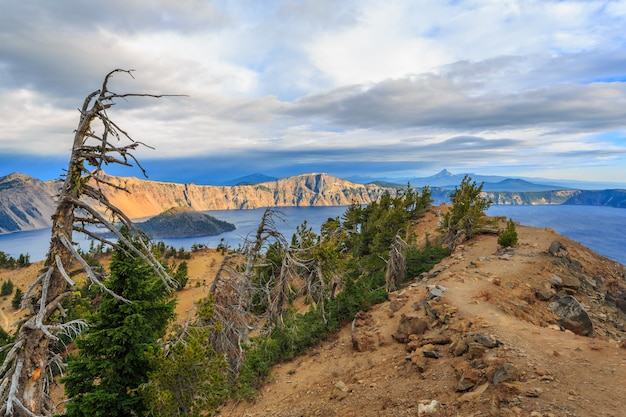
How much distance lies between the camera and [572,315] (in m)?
14.0

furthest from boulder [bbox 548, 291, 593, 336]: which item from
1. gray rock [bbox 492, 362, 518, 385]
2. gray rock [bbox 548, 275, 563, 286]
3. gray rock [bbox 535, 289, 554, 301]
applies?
gray rock [bbox 492, 362, 518, 385]

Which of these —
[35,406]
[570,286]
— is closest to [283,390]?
[35,406]

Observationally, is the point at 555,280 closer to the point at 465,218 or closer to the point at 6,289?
the point at 465,218

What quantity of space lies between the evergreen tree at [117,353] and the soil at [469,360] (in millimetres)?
1568

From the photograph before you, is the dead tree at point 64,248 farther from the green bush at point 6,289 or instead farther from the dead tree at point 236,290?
the green bush at point 6,289

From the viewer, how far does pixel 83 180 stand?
450 centimetres

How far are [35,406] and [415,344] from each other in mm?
11414

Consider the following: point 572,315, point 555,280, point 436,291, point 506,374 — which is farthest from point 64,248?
point 555,280

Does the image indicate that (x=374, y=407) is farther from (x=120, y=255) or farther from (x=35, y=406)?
(x=120, y=255)

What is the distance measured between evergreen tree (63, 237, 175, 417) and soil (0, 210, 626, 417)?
61.8 inches

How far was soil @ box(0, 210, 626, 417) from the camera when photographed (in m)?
7.48

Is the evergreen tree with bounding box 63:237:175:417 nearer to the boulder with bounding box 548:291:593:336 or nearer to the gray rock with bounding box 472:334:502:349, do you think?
the gray rock with bounding box 472:334:502:349

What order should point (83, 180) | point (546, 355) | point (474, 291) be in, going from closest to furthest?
point (83, 180) → point (546, 355) → point (474, 291)

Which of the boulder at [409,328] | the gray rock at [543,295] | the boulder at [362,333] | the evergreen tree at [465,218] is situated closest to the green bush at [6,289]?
the boulder at [362,333]
